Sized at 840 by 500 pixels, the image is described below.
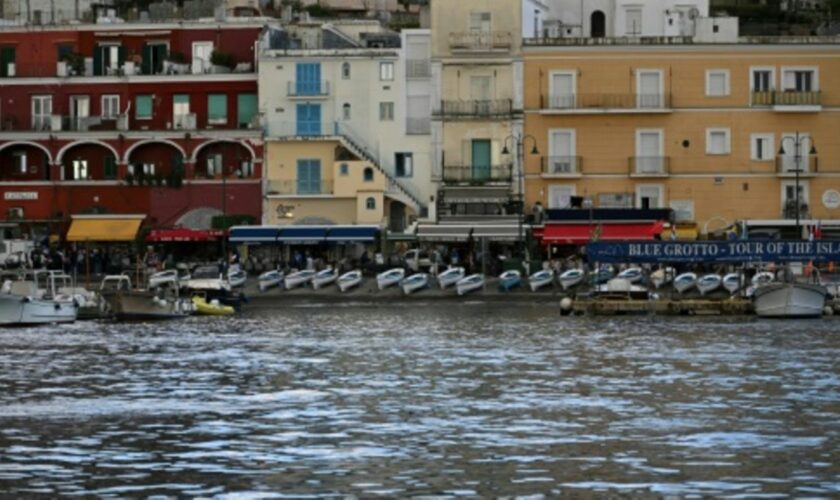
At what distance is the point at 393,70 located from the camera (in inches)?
4446

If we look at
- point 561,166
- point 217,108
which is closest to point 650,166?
point 561,166

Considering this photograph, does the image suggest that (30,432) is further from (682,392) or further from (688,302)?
(688,302)

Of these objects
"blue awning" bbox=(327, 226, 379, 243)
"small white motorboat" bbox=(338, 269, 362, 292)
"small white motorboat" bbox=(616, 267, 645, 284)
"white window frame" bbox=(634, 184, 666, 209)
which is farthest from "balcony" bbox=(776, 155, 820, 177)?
"small white motorboat" bbox=(338, 269, 362, 292)

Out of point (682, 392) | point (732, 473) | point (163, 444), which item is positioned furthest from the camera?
point (682, 392)

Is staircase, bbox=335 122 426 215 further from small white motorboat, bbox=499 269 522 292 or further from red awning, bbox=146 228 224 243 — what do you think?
small white motorboat, bbox=499 269 522 292

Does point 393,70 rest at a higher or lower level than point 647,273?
higher

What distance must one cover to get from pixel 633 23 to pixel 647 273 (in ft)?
65.1

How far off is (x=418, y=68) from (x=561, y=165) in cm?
890

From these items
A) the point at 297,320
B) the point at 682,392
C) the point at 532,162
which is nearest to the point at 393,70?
the point at 532,162

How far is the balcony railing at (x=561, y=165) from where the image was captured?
10925cm

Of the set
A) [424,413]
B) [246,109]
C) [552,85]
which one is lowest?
[424,413]

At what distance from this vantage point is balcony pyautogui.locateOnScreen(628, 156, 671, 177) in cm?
10862

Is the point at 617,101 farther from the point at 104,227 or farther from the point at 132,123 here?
the point at 104,227

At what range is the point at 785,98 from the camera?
356ft
